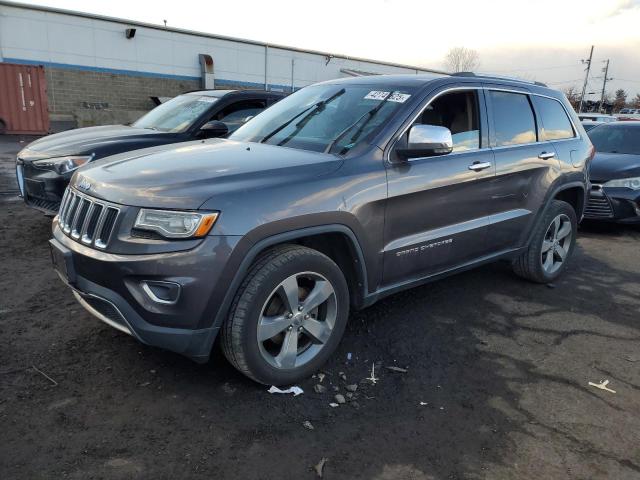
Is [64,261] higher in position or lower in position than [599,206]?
higher

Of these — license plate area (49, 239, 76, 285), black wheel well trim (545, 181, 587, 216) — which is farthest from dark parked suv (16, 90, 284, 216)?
black wheel well trim (545, 181, 587, 216)

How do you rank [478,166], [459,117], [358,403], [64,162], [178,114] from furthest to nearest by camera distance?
[178,114] → [64,162] → [459,117] → [478,166] → [358,403]

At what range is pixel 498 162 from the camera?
3.96m

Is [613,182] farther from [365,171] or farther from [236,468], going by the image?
[236,468]

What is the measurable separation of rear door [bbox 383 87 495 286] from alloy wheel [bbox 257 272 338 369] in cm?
52

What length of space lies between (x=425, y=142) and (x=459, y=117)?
2.91 ft

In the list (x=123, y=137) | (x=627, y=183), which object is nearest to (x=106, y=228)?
(x=123, y=137)

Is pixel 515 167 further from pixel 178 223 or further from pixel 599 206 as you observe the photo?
pixel 599 206

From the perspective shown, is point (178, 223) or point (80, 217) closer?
point (178, 223)

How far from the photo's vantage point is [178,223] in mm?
2506

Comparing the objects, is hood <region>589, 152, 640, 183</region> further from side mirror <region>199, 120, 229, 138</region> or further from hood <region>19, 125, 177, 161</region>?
hood <region>19, 125, 177, 161</region>

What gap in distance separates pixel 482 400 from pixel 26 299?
3.47 meters

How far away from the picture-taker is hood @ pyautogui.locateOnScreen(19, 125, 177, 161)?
5.28 m

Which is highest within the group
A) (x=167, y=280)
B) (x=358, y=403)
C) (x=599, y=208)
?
(x=167, y=280)
